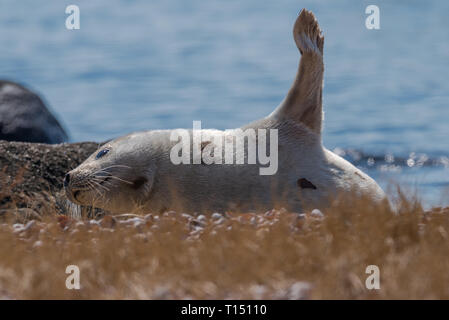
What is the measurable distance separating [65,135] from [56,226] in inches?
304

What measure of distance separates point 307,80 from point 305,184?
0.99 meters

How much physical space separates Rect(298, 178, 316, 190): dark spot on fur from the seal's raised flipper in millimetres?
617

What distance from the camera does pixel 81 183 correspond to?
657 cm

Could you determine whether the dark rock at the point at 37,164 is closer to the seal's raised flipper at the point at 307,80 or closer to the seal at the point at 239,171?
the seal at the point at 239,171

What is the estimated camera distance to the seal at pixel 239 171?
6.43m

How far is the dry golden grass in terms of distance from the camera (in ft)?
13.3

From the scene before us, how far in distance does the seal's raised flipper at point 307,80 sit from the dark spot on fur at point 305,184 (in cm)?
62
